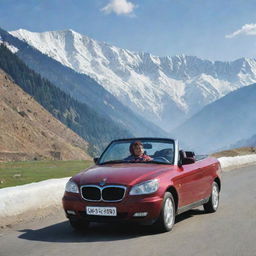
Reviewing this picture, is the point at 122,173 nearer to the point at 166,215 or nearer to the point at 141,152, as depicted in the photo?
the point at 166,215

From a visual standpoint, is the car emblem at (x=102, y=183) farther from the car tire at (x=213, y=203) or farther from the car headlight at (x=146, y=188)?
the car tire at (x=213, y=203)

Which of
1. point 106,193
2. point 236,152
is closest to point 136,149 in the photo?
point 106,193

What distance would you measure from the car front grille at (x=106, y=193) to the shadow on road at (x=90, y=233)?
0.57 m

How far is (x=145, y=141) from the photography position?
9.63 meters

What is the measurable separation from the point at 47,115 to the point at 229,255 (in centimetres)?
11760

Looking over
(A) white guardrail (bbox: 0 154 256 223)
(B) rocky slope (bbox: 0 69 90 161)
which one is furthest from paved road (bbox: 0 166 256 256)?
(B) rocky slope (bbox: 0 69 90 161)

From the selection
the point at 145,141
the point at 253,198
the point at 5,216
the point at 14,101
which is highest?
the point at 14,101

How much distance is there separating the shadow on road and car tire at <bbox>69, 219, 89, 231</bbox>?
2.9 inches

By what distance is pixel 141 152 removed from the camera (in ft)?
30.5

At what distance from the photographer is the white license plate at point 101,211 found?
25.3ft

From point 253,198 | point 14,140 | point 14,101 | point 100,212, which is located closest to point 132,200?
point 100,212

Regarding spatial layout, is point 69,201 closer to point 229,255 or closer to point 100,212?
point 100,212

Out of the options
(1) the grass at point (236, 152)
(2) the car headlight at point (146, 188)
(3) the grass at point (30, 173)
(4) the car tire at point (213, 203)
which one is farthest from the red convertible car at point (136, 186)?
(1) the grass at point (236, 152)

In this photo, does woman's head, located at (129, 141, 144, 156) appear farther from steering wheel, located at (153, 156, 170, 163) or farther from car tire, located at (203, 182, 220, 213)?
car tire, located at (203, 182, 220, 213)
